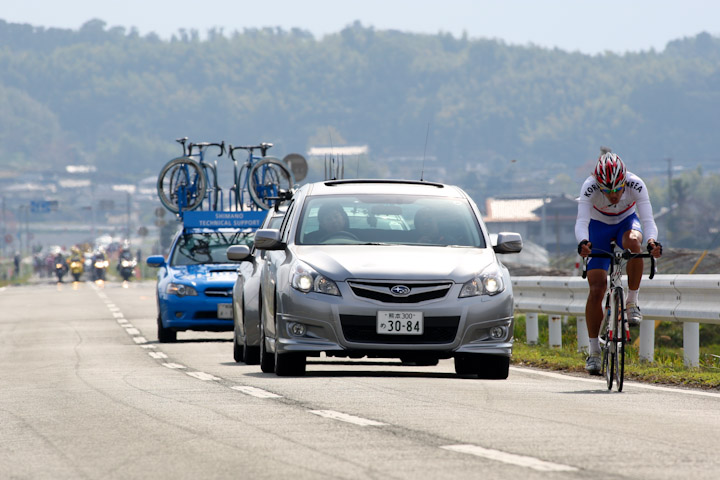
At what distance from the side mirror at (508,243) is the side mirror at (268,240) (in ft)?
5.92

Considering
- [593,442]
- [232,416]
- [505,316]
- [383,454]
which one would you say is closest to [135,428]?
[232,416]

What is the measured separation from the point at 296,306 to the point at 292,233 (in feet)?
3.62

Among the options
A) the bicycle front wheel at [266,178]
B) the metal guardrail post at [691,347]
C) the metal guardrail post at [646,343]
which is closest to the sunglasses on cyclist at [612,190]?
the metal guardrail post at [691,347]

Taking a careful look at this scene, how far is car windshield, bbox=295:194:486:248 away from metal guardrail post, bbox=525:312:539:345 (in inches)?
222

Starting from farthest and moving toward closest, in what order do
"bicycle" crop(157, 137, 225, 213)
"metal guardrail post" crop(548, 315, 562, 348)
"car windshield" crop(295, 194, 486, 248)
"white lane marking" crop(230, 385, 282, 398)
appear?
"bicycle" crop(157, 137, 225, 213), "metal guardrail post" crop(548, 315, 562, 348), "car windshield" crop(295, 194, 486, 248), "white lane marking" crop(230, 385, 282, 398)

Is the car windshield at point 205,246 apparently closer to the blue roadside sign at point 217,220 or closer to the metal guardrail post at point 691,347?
the blue roadside sign at point 217,220

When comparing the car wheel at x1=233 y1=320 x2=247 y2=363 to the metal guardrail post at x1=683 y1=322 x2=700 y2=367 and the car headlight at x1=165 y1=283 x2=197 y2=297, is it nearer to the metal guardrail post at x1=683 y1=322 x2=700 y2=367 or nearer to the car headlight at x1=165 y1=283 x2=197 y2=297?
the metal guardrail post at x1=683 y1=322 x2=700 y2=367

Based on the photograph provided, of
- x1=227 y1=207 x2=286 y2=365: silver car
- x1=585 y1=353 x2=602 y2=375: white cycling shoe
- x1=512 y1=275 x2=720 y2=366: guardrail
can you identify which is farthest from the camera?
x1=227 y1=207 x2=286 y2=365: silver car

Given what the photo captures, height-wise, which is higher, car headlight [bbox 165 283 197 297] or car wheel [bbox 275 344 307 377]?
car headlight [bbox 165 283 197 297]

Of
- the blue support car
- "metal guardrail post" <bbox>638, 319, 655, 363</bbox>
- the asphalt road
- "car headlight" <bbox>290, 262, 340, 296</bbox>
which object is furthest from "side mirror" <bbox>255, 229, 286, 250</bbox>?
the blue support car

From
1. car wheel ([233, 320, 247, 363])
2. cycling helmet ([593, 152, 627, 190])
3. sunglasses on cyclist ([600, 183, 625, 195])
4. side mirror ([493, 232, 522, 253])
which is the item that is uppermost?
cycling helmet ([593, 152, 627, 190])

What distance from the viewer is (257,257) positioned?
15078 millimetres

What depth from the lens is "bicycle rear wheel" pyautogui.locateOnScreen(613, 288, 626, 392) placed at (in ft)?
37.8

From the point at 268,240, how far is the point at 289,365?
1051mm
